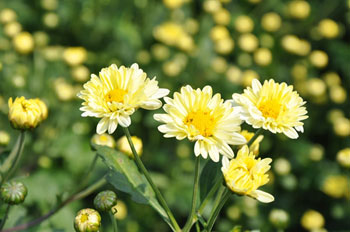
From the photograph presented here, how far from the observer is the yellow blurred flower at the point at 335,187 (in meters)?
3.48

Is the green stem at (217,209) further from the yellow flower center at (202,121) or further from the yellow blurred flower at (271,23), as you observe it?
the yellow blurred flower at (271,23)

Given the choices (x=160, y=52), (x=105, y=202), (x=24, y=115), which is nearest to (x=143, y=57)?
(x=160, y=52)

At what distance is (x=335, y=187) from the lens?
3494 millimetres


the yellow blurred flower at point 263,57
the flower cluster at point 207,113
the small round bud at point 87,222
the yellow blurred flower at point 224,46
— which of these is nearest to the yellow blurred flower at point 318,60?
the yellow blurred flower at point 263,57

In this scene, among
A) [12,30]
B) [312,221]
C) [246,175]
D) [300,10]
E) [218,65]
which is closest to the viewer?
[246,175]

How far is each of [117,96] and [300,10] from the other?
3.52 m

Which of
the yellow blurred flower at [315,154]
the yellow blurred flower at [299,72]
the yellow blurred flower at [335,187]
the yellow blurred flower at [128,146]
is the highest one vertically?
the yellow blurred flower at [128,146]

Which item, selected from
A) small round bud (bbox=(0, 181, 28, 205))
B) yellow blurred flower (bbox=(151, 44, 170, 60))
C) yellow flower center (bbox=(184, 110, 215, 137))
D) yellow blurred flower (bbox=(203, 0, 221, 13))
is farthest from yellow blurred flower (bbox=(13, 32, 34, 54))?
yellow flower center (bbox=(184, 110, 215, 137))

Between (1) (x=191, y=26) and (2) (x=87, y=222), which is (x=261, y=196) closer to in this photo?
(2) (x=87, y=222)

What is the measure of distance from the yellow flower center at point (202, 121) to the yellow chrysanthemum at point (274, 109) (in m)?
0.13

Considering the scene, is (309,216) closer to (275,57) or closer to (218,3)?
(275,57)

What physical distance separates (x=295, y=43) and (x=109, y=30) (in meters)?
1.82

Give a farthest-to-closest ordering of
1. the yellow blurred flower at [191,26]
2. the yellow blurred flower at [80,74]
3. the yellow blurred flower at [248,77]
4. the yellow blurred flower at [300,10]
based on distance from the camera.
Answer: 1. the yellow blurred flower at [300,10]
2. the yellow blurred flower at [191,26]
3. the yellow blurred flower at [248,77]
4. the yellow blurred flower at [80,74]

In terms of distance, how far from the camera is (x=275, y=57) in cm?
441
